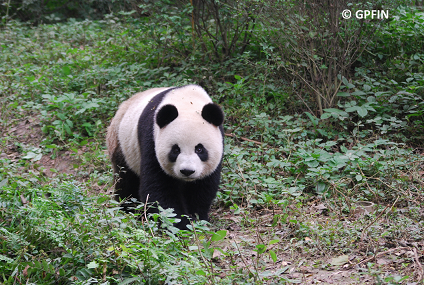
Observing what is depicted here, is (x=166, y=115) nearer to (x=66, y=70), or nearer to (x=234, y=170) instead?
(x=234, y=170)

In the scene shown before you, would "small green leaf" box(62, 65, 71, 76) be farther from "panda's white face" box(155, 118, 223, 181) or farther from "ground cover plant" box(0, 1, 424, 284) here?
"panda's white face" box(155, 118, 223, 181)

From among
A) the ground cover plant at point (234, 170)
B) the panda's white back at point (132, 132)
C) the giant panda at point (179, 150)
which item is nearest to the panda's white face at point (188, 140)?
the giant panda at point (179, 150)

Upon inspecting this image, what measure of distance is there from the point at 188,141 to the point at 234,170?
1.40m

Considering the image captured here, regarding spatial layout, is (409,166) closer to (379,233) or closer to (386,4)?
(379,233)

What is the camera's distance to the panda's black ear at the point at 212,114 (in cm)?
412

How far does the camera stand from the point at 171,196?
168 inches

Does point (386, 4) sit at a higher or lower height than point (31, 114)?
higher

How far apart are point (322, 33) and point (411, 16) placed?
2.35m

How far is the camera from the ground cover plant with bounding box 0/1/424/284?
3.01 m

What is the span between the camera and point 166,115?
405 cm

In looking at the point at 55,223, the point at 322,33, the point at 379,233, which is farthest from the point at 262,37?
the point at 55,223

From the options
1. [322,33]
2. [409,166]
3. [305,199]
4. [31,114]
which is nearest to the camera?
[305,199]

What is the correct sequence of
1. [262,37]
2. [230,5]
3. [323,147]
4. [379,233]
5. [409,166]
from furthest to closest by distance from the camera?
[230,5], [262,37], [323,147], [409,166], [379,233]

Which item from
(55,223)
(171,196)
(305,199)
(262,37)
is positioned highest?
(262,37)
